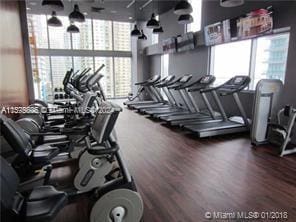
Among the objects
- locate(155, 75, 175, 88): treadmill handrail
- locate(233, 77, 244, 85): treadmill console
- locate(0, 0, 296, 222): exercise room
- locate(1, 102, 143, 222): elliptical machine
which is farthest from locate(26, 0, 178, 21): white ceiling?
locate(1, 102, 143, 222): elliptical machine

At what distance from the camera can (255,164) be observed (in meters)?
3.40

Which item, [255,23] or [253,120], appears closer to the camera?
[253,120]

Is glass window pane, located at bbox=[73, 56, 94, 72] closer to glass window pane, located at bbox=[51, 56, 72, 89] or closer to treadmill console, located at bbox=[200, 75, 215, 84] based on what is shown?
glass window pane, located at bbox=[51, 56, 72, 89]

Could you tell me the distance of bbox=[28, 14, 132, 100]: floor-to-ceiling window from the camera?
412 inches

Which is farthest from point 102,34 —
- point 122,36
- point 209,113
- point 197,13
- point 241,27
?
point 241,27

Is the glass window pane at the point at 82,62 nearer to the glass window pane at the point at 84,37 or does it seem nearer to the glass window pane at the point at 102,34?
the glass window pane at the point at 84,37

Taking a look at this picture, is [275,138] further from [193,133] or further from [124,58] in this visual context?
[124,58]

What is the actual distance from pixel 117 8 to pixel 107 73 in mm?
4084

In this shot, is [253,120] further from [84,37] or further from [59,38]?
[59,38]

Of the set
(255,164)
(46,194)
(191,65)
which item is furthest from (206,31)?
(46,194)

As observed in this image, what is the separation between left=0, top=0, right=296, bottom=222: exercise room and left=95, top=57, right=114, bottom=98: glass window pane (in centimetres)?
306

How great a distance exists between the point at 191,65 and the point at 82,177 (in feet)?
20.7

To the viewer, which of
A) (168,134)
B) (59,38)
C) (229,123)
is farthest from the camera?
(59,38)

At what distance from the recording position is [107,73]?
466 inches
